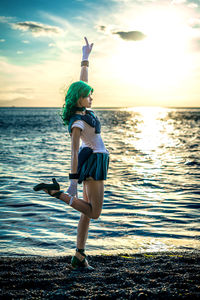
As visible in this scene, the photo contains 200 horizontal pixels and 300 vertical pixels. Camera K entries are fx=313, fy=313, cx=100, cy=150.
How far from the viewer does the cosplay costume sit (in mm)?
3820

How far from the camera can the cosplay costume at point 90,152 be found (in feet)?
12.5

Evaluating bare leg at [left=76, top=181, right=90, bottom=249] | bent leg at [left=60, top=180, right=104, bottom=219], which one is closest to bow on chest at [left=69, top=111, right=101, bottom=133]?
bent leg at [left=60, top=180, right=104, bottom=219]

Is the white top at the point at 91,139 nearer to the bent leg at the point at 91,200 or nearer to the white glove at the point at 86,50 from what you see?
the bent leg at the point at 91,200

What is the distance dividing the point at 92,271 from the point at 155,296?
1.16m

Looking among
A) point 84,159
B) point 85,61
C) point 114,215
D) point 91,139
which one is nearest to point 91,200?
point 84,159

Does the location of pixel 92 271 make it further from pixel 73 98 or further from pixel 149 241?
pixel 73 98

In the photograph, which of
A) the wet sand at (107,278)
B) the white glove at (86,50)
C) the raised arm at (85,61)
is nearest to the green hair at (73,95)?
the raised arm at (85,61)

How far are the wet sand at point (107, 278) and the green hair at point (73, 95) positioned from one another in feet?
6.54

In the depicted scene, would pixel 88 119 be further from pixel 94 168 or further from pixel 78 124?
pixel 94 168

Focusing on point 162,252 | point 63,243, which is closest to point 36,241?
point 63,243

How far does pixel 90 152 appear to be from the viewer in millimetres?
3887

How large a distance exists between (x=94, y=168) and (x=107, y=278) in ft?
4.28

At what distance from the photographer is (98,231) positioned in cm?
597

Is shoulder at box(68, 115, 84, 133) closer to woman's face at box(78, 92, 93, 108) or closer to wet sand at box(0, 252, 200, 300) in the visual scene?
woman's face at box(78, 92, 93, 108)
